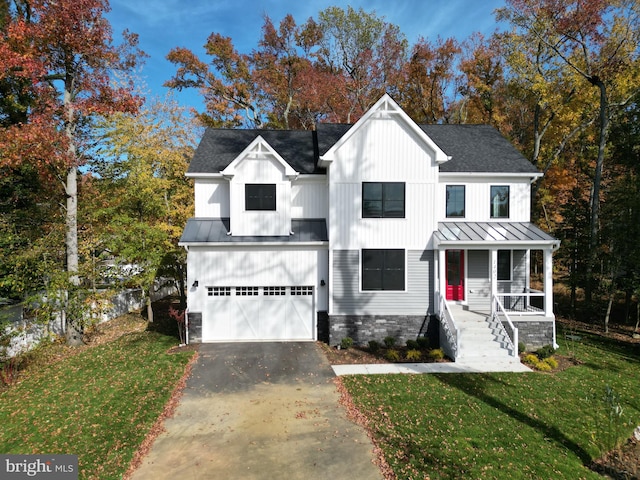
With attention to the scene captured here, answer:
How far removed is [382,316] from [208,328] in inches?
273

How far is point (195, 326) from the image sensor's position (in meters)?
14.1

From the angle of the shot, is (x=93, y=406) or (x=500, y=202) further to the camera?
(x=500, y=202)

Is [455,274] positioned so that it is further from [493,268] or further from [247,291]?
[247,291]

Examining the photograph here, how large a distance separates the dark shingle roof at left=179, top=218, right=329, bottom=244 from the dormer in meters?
0.36

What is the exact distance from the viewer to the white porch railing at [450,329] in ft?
40.4

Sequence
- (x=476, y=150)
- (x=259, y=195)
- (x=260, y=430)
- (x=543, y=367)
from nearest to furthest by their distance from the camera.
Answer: (x=260, y=430)
(x=543, y=367)
(x=259, y=195)
(x=476, y=150)

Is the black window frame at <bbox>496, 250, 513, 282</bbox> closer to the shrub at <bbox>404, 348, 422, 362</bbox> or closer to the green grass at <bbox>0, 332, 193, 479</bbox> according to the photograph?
the shrub at <bbox>404, 348, 422, 362</bbox>

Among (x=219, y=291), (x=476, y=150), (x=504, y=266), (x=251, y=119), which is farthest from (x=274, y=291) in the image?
(x=251, y=119)

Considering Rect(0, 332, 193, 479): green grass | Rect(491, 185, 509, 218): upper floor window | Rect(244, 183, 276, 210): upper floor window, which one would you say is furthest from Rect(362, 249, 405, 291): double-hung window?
Rect(0, 332, 193, 479): green grass

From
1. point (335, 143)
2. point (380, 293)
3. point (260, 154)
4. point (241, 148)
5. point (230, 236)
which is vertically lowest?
point (380, 293)

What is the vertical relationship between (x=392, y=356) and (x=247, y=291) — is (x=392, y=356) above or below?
below

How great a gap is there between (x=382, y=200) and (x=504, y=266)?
624 cm

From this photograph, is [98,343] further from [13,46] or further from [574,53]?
[574,53]

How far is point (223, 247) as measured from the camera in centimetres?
1403
